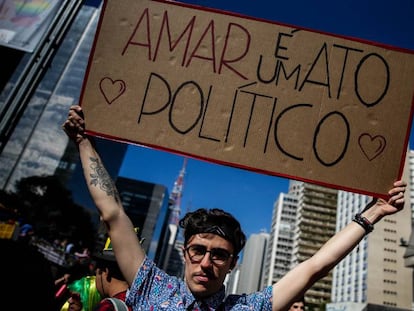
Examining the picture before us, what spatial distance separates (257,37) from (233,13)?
0.25 meters

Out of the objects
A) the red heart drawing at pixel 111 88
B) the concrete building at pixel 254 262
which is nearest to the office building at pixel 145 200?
the concrete building at pixel 254 262

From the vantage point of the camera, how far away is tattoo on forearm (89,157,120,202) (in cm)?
226

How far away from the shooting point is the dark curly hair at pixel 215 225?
82.1 inches

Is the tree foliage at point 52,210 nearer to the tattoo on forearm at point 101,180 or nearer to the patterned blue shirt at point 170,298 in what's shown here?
the tattoo on forearm at point 101,180

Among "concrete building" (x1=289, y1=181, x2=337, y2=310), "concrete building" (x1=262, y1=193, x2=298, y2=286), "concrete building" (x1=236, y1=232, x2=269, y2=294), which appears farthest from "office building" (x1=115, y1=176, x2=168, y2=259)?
"concrete building" (x1=236, y1=232, x2=269, y2=294)

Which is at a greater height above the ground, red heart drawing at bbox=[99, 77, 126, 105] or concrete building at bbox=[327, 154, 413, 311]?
concrete building at bbox=[327, 154, 413, 311]

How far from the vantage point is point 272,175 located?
2408 millimetres

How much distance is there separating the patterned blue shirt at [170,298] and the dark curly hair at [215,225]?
0.24m

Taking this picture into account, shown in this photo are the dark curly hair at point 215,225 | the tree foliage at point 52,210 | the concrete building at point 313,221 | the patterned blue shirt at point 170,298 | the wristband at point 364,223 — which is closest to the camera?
the patterned blue shirt at point 170,298

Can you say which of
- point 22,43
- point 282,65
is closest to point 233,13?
point 282,65

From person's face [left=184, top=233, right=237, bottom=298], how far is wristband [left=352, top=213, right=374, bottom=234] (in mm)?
802

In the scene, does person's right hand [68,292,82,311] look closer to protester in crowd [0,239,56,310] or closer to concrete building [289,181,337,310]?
protester in crowd [0,239,56,310]

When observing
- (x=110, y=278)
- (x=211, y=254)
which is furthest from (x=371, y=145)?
(x=110, y=278)

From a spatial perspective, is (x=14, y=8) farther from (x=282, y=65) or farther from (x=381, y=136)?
(x=381, y=136)
